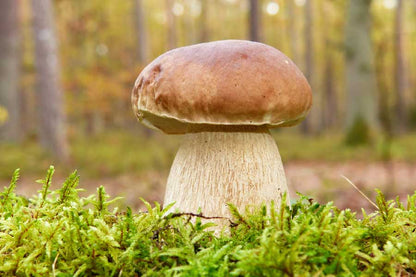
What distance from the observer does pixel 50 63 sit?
284 inches

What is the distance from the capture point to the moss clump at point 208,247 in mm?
1031

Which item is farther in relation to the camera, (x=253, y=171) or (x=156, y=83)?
(x=253, y=171)

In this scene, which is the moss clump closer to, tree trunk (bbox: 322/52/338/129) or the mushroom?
the mushroom

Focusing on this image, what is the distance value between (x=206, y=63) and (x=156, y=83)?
25 cm

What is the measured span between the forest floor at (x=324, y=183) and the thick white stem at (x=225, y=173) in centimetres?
236

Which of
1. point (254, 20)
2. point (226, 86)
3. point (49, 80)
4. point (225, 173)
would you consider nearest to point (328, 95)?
point (254, 20)

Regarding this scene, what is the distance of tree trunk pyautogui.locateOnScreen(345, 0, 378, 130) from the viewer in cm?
845

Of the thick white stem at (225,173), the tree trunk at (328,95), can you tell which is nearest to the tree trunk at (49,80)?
the thick white stem at (225,173)

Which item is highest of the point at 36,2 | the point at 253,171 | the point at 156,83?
the point at 36,2

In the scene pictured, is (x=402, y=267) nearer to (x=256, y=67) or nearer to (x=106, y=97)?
(x=256, y=67)

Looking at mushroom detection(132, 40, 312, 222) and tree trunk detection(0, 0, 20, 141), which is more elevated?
tree trunk detection(0, 0, 20, 141)

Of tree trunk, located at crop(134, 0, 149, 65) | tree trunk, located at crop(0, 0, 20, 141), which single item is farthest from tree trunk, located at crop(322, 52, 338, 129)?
tree trunk, located at crop(0, 0, 20, 141)

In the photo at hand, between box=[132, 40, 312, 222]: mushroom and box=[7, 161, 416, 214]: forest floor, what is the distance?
2.41m

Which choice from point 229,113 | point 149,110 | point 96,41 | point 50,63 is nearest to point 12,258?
point 149,110
